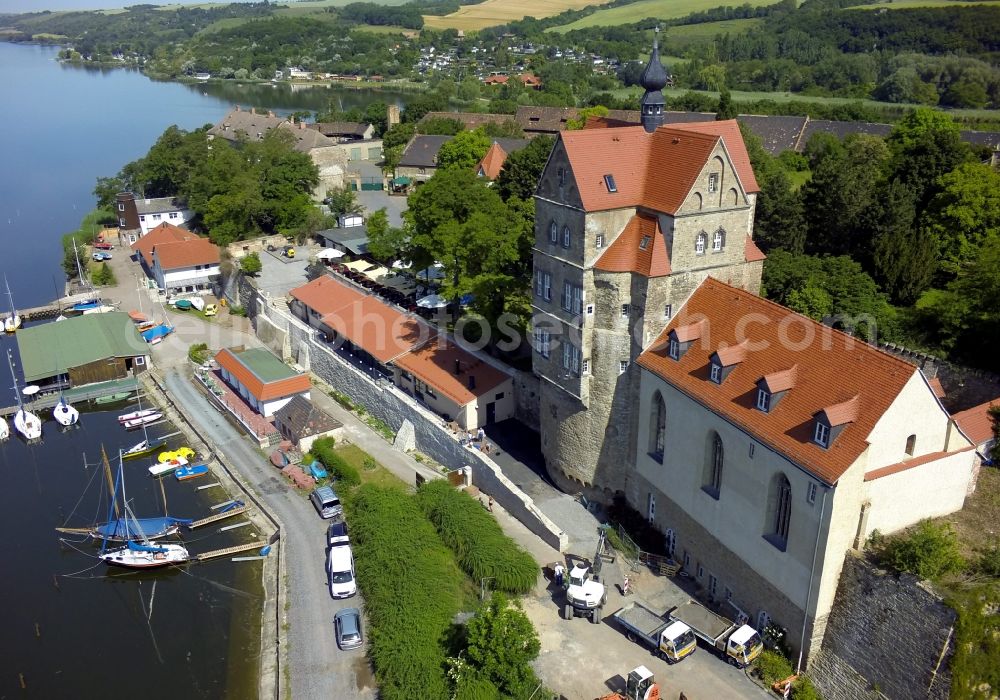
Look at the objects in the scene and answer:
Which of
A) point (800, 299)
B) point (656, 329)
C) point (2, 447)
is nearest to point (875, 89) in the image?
point (800, 299)

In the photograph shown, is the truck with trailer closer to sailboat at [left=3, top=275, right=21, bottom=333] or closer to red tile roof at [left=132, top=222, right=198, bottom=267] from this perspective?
sailboat at [left=3, top=275, right=21, bottom=333]

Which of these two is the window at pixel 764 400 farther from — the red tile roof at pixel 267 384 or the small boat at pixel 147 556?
the red tile roof at pixel 267 384

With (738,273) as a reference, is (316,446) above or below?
below

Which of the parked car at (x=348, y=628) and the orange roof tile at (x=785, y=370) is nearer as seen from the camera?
the orange roof tile at (x=785, y=370)

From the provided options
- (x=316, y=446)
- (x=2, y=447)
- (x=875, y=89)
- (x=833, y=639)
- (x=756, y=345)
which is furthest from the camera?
(x=875, y=89)

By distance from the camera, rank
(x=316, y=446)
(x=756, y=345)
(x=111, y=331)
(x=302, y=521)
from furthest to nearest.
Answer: (x=111, y=331)
(x=316, y=446)
(x=302, y=521)
(x=756, y=345)

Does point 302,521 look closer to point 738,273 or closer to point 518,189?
point 738,273

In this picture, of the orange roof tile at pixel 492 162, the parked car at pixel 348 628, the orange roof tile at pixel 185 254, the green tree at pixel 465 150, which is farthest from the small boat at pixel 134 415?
the green tree at pixel 465 150
